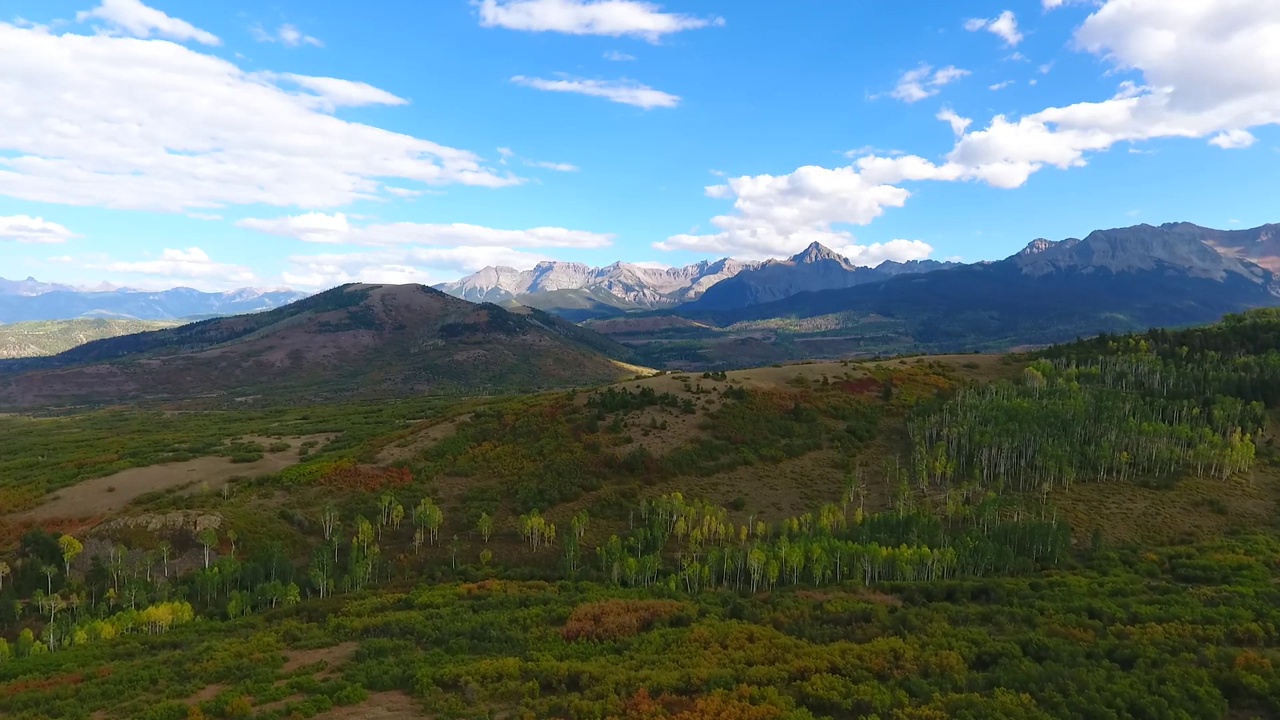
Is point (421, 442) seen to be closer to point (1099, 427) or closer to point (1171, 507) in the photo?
point (1171, 507)

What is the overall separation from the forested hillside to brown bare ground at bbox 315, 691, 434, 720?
0.25 m

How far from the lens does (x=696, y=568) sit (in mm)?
51969

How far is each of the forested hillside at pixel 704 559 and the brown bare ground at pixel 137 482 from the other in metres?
2.21

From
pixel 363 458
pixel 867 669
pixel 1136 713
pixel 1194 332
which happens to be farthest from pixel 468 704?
pixel 1194 332

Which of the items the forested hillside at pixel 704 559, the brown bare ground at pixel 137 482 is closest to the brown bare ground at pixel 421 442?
the forested hillside at pixel 704 559

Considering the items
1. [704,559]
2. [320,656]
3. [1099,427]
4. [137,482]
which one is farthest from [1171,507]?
[137,482]

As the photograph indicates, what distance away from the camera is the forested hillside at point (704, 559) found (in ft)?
95.0

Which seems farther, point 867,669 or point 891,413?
point 891,413

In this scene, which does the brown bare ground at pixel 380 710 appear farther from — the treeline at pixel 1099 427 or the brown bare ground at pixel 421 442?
the treeline at pixel 1099 427

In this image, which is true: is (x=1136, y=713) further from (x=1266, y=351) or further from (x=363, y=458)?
(x=1266, y=351)

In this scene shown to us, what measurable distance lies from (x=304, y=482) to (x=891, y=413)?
81.7 meters

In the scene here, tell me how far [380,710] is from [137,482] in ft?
209

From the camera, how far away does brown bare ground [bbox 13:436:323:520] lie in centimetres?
6412

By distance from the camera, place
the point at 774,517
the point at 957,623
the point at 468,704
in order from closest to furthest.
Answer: the point at 468,704 < the point at 957,623 < the point at 774,517
